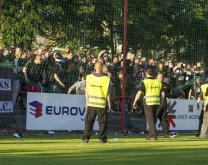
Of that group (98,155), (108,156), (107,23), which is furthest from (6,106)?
(108,156)

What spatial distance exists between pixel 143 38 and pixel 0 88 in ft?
27.2

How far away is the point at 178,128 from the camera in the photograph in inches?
1054

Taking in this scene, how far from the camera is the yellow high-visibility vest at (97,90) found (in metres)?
17.8

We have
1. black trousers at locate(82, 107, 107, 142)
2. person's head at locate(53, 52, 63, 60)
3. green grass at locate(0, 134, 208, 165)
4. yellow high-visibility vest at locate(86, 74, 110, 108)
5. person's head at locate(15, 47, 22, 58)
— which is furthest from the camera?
person's head at locate(53, 52, 63, 60)

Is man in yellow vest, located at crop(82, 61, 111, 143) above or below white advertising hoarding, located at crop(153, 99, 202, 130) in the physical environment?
above

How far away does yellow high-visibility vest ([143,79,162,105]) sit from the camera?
20.7 meters

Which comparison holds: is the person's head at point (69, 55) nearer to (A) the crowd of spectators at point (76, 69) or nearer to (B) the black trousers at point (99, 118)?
(A) the crowd of spectators at point (76, 69)

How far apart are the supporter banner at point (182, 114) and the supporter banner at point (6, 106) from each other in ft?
22.1

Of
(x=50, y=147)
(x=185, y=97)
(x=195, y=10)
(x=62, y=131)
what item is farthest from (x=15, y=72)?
(x=195, y=10)

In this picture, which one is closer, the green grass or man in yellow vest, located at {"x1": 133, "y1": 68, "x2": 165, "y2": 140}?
the green grass

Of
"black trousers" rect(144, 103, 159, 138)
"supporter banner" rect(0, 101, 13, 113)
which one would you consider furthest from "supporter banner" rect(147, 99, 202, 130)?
"supporter banner" rect(0, 101, 13, 113)

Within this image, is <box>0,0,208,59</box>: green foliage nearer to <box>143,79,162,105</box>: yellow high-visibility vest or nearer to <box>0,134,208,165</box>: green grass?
<box>143,79,162,105</box>: yellow high-visibility vest

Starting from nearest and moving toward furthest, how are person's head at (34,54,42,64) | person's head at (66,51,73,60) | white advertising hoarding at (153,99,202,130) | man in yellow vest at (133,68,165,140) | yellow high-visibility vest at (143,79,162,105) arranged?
1. man in yellow vest at (133,68,165,140)
2. yellow high-visibility vest at (143,79,162,105)
3. person's head at (34,54,42,64)
4. person's head at (66,51,73,60)
5. white advertising hoarding at (153,99,202,130)

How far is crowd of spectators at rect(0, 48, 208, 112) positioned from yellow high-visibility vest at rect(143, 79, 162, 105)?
2836 millimetres
